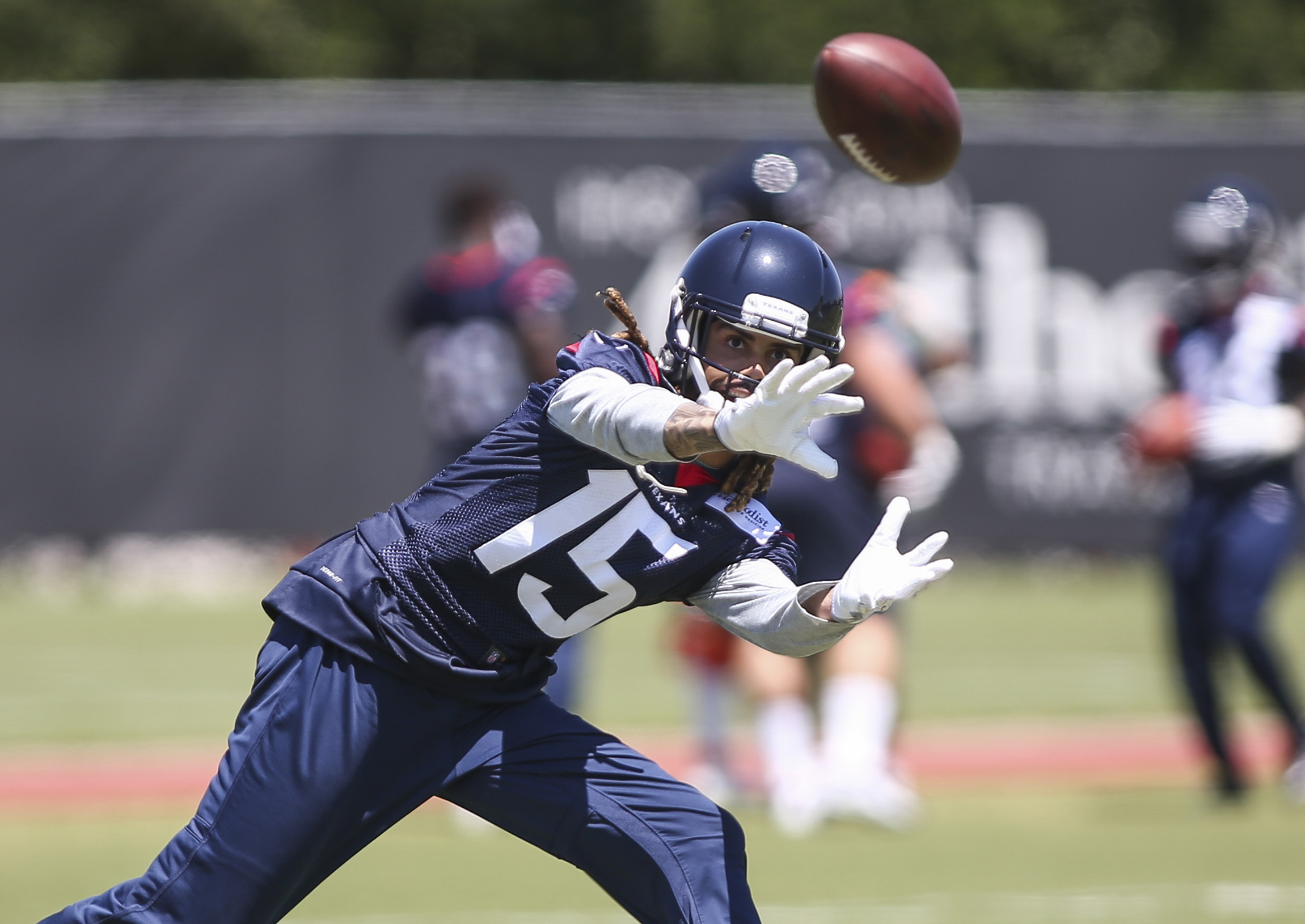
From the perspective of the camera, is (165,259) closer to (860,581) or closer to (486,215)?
(486,215)

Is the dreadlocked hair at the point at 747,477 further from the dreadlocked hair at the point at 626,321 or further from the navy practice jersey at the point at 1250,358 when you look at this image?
the navy practice jersey at the point at 1250,358

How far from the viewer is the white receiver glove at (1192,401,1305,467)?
6.87m

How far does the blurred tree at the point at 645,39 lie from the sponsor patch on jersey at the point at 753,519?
1701 cm

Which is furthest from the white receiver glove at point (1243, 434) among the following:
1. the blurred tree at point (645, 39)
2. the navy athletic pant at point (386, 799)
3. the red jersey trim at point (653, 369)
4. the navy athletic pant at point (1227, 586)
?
the blurred tree at point (645, 39)

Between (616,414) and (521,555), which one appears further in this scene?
(521,555)

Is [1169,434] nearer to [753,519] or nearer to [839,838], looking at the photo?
[839,838]

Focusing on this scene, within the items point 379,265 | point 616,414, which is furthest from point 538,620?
point 379,265

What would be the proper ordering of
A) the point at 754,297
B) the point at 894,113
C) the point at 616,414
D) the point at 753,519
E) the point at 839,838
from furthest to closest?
the point at 839,838 → the point at 894,113 → the point at 753,519 → the point at 754,297 → the point at 616,414

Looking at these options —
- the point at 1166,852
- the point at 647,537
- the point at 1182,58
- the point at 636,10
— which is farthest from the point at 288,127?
the point at 1182,58

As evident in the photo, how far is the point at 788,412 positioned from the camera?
9.94 feet

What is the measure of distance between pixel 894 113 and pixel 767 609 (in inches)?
60.9

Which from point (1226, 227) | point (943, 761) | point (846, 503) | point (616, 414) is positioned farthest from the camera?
point (943, 761)

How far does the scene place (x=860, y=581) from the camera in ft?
10.7

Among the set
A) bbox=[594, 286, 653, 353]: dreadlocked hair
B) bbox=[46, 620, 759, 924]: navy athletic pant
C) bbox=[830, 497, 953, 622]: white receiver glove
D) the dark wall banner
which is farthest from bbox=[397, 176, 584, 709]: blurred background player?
the dark wall banner
